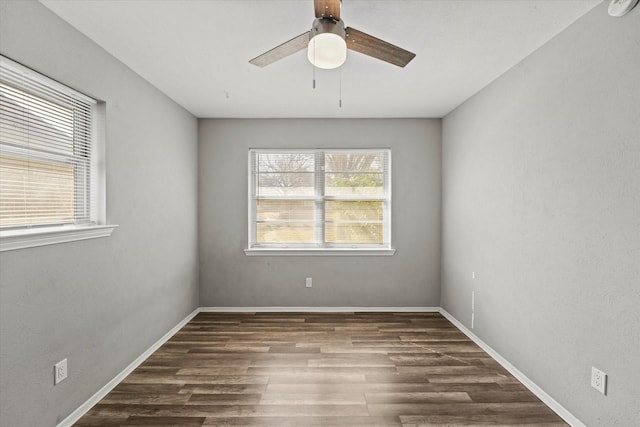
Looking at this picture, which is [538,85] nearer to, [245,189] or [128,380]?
[245,189]

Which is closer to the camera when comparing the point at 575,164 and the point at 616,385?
the point at 616,385

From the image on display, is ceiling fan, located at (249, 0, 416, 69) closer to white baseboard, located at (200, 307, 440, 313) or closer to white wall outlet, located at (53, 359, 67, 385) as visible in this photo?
white wall outlet, located at (53, 359, 67, 385)

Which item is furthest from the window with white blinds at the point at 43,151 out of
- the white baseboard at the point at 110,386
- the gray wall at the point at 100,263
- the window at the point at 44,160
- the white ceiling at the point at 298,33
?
the white baseboard at the point at 110,386

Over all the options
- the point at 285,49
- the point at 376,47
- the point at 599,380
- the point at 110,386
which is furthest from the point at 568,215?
the point at 110,386

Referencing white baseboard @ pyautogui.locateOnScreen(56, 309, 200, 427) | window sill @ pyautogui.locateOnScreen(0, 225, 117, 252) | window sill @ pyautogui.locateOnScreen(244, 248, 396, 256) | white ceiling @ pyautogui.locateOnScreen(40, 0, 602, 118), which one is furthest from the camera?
window sill @ pyautogui.locateOnScreen(244, 248, 396, 256)

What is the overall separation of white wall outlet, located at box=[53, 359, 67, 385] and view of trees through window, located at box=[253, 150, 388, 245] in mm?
2557

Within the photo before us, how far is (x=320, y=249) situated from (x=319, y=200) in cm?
62

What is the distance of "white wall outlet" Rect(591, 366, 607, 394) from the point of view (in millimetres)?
1923

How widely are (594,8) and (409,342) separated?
114 inches

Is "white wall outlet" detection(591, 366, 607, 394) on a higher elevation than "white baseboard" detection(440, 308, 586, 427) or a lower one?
higher

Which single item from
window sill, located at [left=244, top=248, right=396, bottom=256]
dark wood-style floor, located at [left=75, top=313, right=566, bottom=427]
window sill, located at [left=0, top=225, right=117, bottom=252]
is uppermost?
window sill, located at [left=0, top=225, right=117, bottom=252]

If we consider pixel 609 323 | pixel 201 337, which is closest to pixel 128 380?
pixel 201 337

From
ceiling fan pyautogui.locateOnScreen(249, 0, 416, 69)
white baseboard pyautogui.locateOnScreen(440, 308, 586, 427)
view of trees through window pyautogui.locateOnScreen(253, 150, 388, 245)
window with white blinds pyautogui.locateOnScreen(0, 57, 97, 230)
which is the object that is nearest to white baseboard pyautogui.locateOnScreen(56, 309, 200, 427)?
window with white blinds pyautogui.locateOnScreen(0, 57, 97, 230)

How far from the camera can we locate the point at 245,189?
440 cm
